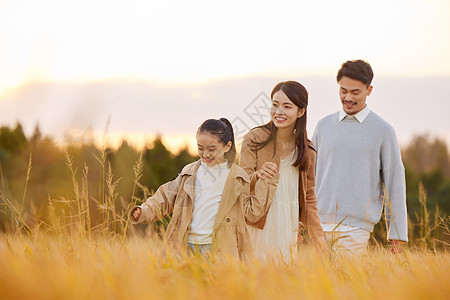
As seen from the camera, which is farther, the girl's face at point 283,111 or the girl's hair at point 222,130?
the girl's face at point 283,111

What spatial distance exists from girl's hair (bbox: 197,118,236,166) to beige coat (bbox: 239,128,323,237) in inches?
10.4

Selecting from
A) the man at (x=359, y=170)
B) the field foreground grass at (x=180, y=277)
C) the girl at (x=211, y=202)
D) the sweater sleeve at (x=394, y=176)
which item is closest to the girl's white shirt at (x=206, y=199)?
the girl at (x=211, y=202)

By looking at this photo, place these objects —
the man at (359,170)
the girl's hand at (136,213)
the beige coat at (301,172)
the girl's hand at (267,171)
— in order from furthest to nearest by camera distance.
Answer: the man at (359,170), the beige coat at (301,172), the girl's hand at (267,171), the girl's hand at (136,213)

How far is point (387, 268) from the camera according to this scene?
325 centimetres

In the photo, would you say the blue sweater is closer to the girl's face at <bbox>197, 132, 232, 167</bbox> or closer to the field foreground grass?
the field foreground grass

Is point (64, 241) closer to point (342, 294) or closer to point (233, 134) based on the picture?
point (233, 134)

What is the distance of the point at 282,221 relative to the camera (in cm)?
396

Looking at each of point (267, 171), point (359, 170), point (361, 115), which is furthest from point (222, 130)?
point (361, 115)

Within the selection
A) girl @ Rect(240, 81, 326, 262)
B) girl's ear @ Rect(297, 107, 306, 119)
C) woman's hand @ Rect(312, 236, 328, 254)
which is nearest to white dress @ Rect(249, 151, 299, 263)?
girl @ Rect(240, 81, 326, 262)

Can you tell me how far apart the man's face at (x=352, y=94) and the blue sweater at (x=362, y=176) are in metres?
0.12

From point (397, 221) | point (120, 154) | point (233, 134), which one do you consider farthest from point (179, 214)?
point (120, 154)

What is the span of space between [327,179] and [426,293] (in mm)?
2085

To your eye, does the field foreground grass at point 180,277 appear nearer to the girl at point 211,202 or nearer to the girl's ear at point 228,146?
the girl at point 211,202

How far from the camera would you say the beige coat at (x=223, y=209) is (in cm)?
351
